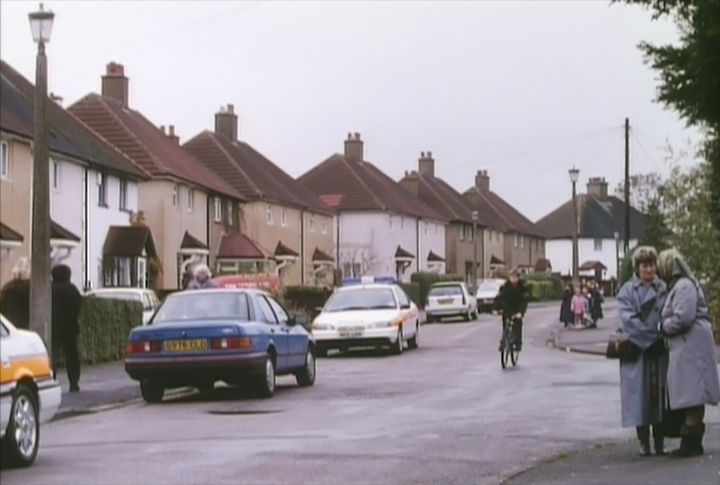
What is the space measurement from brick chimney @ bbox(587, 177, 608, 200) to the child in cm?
8541

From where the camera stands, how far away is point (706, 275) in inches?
1411

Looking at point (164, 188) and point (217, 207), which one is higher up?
point (164, 188)

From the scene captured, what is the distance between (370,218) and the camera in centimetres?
8312

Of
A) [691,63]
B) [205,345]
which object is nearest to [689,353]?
[691,63]

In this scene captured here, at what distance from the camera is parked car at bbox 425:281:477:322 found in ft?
179

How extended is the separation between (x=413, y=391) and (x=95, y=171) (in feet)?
94.7

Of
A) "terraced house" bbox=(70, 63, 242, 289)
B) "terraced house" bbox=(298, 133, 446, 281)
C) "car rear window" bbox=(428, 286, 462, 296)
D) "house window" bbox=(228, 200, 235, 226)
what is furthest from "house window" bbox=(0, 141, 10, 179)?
"terraced house" bbox=(298, 133, 446, 281)

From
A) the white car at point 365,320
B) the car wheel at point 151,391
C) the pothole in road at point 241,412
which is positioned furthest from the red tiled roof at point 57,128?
the pothole in road at point 241,412

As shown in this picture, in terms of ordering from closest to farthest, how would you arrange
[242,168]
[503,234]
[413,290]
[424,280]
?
1. [242,168]
2. [413,290]
3. [424,280]
4. [503,234]

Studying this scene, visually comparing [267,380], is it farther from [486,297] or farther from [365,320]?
[486,297]

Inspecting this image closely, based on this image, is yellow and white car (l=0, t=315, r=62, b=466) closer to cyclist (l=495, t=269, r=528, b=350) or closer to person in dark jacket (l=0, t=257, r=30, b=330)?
→ person in dark jacket (l=0, t=257, r=30, b=330)

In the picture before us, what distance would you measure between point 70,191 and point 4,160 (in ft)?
18.2

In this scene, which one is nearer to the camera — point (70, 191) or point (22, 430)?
point (22, 430)

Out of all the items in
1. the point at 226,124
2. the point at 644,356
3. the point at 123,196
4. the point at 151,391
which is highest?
the point at 226,124
